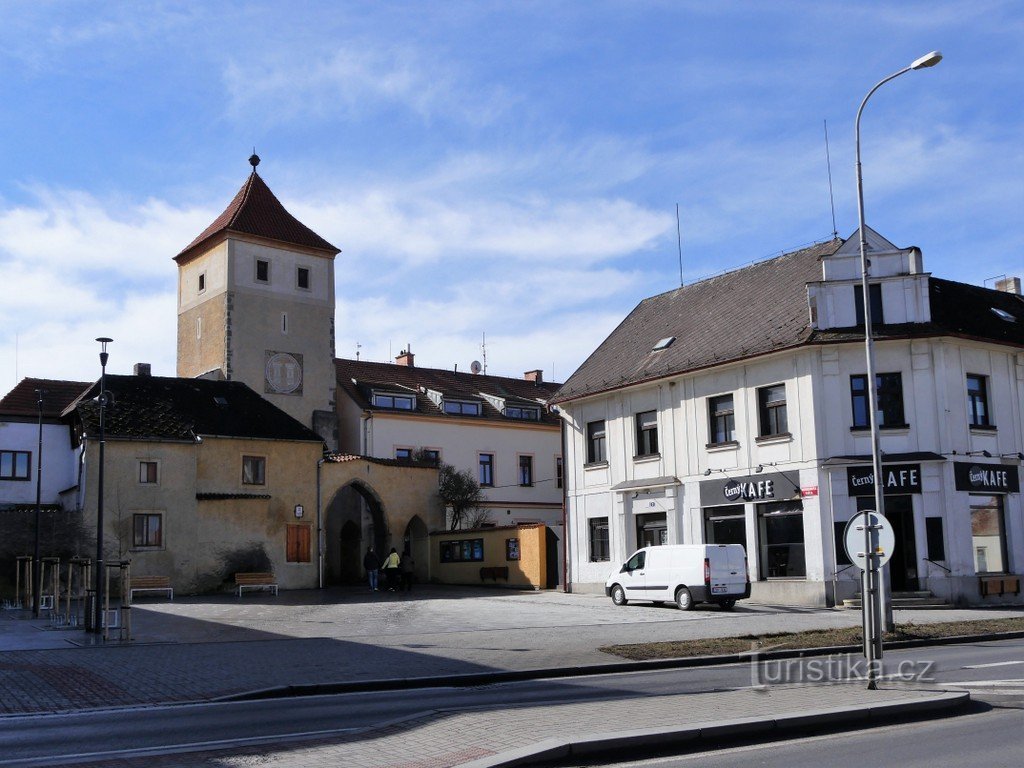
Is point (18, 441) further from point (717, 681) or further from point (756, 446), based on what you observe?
point (717, 681)

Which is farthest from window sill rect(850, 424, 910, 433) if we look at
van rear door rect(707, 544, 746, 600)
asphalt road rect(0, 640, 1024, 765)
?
asphalt road rect(0, 640, 1024, 765)

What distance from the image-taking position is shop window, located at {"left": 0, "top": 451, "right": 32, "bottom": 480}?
4597 centimetres

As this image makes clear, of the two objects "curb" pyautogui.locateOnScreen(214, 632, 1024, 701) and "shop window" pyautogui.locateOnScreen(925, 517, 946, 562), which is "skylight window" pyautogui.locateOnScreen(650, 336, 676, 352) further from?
"curb" pyautogui.locateOnScreen(214, 632, 1024, 701)

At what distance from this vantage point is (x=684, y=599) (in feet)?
99.7

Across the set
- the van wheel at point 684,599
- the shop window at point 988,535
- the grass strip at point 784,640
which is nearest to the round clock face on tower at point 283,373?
the van wheel at point 684,599

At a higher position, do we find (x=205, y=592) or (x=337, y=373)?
(x=337, y=373)

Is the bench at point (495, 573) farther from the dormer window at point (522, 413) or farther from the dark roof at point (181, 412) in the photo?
the dormer window at point (522, 413)

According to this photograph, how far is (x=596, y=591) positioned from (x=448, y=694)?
24.6 metres

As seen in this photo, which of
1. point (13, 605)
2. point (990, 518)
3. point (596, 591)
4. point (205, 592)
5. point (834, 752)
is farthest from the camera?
point (205, 592)

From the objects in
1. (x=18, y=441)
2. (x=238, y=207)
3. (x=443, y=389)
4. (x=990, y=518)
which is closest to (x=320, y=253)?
(x=238, y=207)

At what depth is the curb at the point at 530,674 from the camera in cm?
1511

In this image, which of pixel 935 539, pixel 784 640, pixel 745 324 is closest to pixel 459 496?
pixel 745 324

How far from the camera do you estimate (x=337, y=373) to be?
6122 cm

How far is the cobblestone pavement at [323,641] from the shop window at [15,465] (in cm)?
1466
